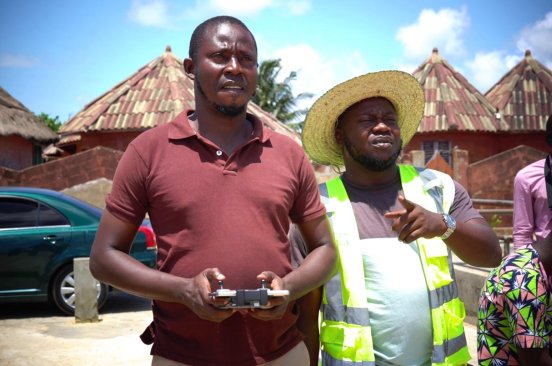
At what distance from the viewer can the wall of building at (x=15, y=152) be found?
2362 centimetres

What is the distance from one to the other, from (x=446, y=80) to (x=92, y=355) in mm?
21512

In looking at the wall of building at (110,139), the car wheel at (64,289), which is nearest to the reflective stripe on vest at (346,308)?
the car wheel at (64,289)

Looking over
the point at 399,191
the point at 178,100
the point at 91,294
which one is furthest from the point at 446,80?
the point at 399,191

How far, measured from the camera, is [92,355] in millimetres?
6273

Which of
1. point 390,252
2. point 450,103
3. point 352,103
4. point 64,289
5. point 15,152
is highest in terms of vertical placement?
point 450,103

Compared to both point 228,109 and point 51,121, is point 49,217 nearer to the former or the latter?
point 228,109

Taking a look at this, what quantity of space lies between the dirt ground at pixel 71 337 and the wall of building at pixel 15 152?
52.9ft

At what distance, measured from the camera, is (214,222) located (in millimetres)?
2189

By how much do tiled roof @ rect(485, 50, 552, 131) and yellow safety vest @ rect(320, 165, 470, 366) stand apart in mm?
22453

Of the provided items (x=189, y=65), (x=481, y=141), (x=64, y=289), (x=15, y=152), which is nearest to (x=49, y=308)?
(x=64, y=289)

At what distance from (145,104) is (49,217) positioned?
11.8 m

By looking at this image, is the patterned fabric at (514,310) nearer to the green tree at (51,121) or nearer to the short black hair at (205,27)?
the short black hair at (205,27)

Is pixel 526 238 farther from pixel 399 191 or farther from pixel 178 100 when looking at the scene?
pixel 178 100

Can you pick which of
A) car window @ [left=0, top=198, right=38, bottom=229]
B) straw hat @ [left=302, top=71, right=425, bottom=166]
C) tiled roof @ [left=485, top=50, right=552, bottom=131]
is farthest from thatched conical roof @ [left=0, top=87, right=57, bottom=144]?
straw hat @ [left=302, top=71, right=425, bottom=166]
